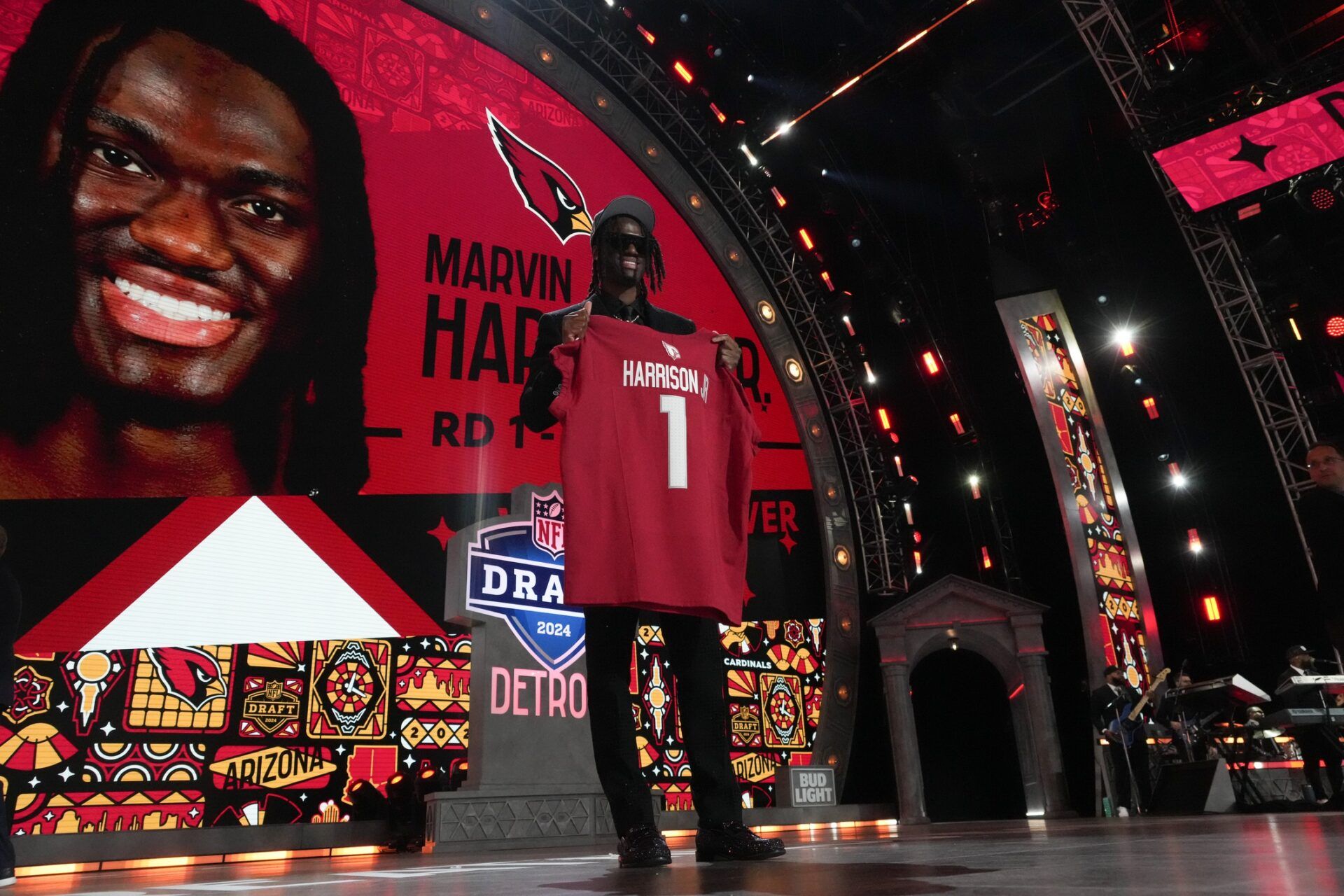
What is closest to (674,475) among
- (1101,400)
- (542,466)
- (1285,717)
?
(1285,717)

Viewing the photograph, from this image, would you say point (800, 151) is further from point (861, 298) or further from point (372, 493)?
point (372, 493)

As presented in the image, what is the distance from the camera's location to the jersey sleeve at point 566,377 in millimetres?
1955

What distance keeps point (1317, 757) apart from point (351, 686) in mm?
6751

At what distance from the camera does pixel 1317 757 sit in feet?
18.7

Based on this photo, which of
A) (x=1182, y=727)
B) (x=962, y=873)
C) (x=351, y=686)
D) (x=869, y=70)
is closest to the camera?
(x=962, y=873)

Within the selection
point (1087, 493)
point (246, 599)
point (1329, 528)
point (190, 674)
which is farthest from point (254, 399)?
point (1087, 493)

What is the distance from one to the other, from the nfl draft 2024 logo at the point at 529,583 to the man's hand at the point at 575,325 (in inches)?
99.5

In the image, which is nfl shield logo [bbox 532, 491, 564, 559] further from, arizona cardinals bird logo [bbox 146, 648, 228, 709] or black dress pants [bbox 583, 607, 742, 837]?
arizona cardinals bird logo [bbox 146, 648, 228, 709]

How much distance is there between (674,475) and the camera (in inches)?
76.2

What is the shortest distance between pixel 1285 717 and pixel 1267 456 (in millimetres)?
4414

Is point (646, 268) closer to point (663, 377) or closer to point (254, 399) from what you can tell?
point (663, 377)

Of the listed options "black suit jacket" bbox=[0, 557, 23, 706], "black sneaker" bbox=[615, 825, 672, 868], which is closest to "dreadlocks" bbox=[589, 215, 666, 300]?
"black sneaker" bbox=[615, 825, 672, 868]

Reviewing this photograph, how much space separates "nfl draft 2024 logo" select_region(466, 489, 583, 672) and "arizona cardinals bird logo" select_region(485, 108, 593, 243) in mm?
4971

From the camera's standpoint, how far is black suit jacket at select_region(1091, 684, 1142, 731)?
24.5ft
